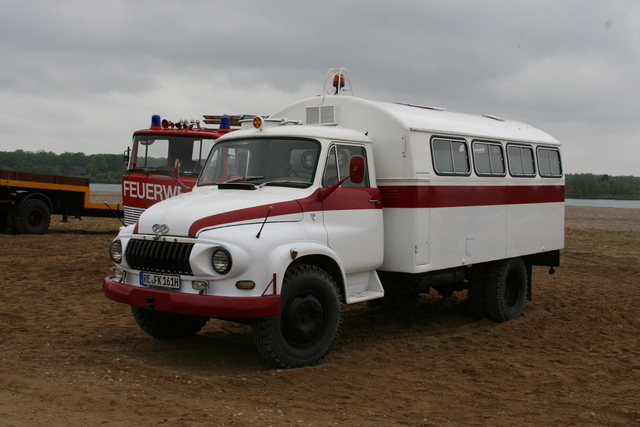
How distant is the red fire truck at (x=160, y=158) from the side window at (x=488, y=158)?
235 inches

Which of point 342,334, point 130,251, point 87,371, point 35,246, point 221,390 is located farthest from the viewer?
point 35,246

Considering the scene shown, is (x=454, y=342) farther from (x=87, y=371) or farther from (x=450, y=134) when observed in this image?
(x=87, y=371)

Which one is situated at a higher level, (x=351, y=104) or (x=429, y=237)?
(x=351, y=104)

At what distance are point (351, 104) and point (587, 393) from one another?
4.26 m

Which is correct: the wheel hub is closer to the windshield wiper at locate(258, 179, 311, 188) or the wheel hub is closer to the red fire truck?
the windshield wiper at locate(258, 179, 311, 188)

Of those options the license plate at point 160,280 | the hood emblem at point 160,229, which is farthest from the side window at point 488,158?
the license plate at point 160,280

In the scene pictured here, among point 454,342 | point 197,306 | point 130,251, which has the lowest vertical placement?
point 454,342

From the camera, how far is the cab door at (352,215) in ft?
24.0

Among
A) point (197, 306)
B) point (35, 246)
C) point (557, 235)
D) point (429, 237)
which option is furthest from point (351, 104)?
point (35, 246)

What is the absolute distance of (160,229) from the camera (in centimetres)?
659

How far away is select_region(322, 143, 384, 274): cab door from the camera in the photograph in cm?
733

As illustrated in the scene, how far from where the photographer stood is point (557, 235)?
11.4 m

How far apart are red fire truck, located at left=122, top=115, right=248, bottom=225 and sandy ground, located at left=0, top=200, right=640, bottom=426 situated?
8.25 ft

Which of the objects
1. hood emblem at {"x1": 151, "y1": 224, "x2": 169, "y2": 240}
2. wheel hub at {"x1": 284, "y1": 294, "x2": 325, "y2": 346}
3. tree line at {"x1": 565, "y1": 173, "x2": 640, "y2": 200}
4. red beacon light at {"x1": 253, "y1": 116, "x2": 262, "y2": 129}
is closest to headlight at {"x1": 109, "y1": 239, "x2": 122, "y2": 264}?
hood emblem at {"x1": 151, "y1": 224, "x2": 169, "y2": 240}
